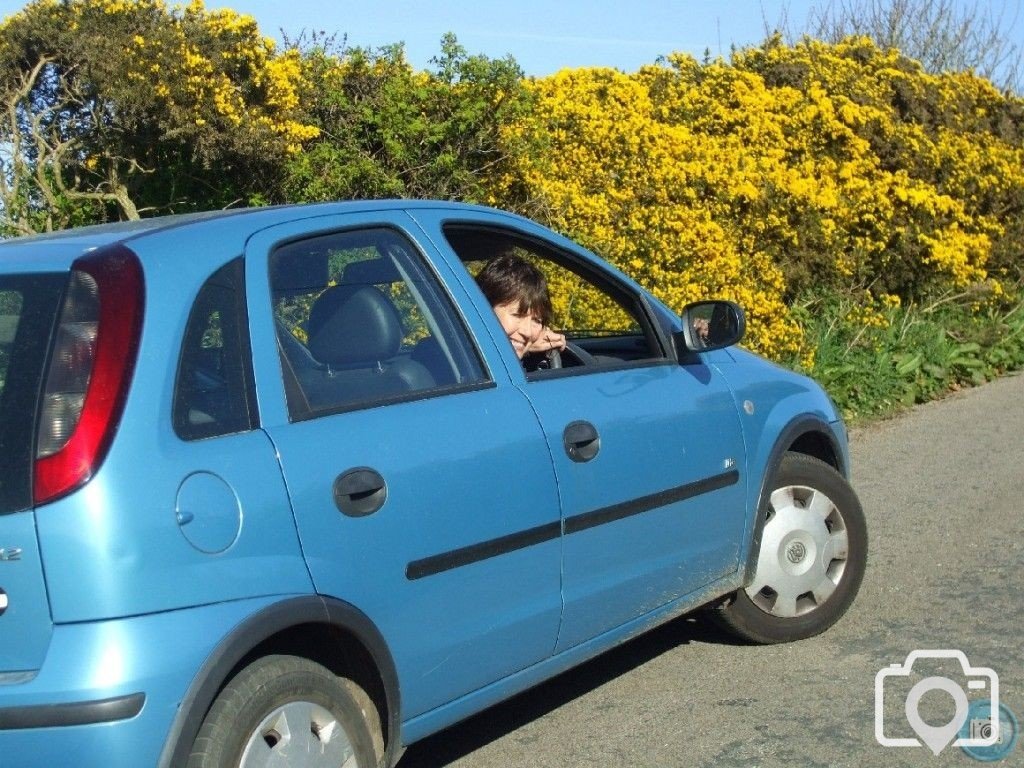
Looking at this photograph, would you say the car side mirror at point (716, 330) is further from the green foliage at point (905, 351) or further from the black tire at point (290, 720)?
the green foliage at point (905, 351)

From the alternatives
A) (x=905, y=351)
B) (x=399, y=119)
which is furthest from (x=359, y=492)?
(x=905, y=351)

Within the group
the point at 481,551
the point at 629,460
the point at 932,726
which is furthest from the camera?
the point at 932,726

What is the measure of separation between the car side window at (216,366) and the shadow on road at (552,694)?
170cm

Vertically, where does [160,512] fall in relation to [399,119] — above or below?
below

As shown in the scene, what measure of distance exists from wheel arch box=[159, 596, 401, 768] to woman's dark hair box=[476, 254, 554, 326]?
1.74 meters

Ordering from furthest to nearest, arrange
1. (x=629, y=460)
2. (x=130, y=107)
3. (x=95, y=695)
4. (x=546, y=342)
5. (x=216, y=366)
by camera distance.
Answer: (x=130, y=107) < (x=546, y=342) < (x=629, y=460) < (x=216, y=366) < (x=95, y=695)

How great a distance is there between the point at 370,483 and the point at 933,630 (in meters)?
2.96

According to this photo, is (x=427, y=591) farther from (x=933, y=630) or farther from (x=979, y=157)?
(x=979, y=157)

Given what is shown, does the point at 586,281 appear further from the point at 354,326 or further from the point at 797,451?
the point at 354,326

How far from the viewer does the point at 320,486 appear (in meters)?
3.37

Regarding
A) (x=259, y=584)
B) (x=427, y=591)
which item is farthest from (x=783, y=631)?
(x=259, y=584)

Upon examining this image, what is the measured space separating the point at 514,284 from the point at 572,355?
50cm

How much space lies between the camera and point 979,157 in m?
13.3

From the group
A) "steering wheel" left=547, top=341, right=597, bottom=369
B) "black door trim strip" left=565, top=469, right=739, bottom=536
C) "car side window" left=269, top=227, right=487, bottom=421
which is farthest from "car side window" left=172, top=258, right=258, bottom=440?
"steering wheel" left=547, top=341, right=597, bottom=369
